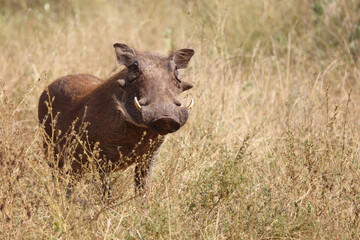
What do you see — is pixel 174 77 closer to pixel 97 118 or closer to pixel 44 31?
pixel 97 118

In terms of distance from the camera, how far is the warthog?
3.76m

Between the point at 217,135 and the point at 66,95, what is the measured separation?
1.28 metres

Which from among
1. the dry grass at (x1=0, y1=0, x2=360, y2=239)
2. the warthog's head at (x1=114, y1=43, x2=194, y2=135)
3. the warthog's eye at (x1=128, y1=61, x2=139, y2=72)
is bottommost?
the dry grass at (x1=0, y1=0, x2=360, y2=239)

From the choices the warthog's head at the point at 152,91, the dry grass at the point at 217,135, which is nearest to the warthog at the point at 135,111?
the warthog's head at the point at 152,91

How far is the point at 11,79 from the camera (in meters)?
6.33

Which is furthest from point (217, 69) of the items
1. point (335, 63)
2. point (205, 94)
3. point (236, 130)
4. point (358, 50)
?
point (358, 50)

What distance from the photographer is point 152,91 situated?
12.6 feet

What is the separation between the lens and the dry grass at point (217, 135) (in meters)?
3.54

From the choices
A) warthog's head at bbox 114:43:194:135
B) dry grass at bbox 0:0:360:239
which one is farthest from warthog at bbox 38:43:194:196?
dry grass at bbox 0:0:360:239

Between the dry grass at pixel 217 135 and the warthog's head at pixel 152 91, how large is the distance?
0.31m

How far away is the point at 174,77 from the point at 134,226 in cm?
99

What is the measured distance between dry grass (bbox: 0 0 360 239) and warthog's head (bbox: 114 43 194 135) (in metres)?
0.31

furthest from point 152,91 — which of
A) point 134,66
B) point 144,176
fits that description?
point 144,176

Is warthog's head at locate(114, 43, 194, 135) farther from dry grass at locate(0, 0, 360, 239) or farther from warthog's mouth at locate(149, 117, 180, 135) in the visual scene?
dry grass at locate(0, 0, 360, 239)
